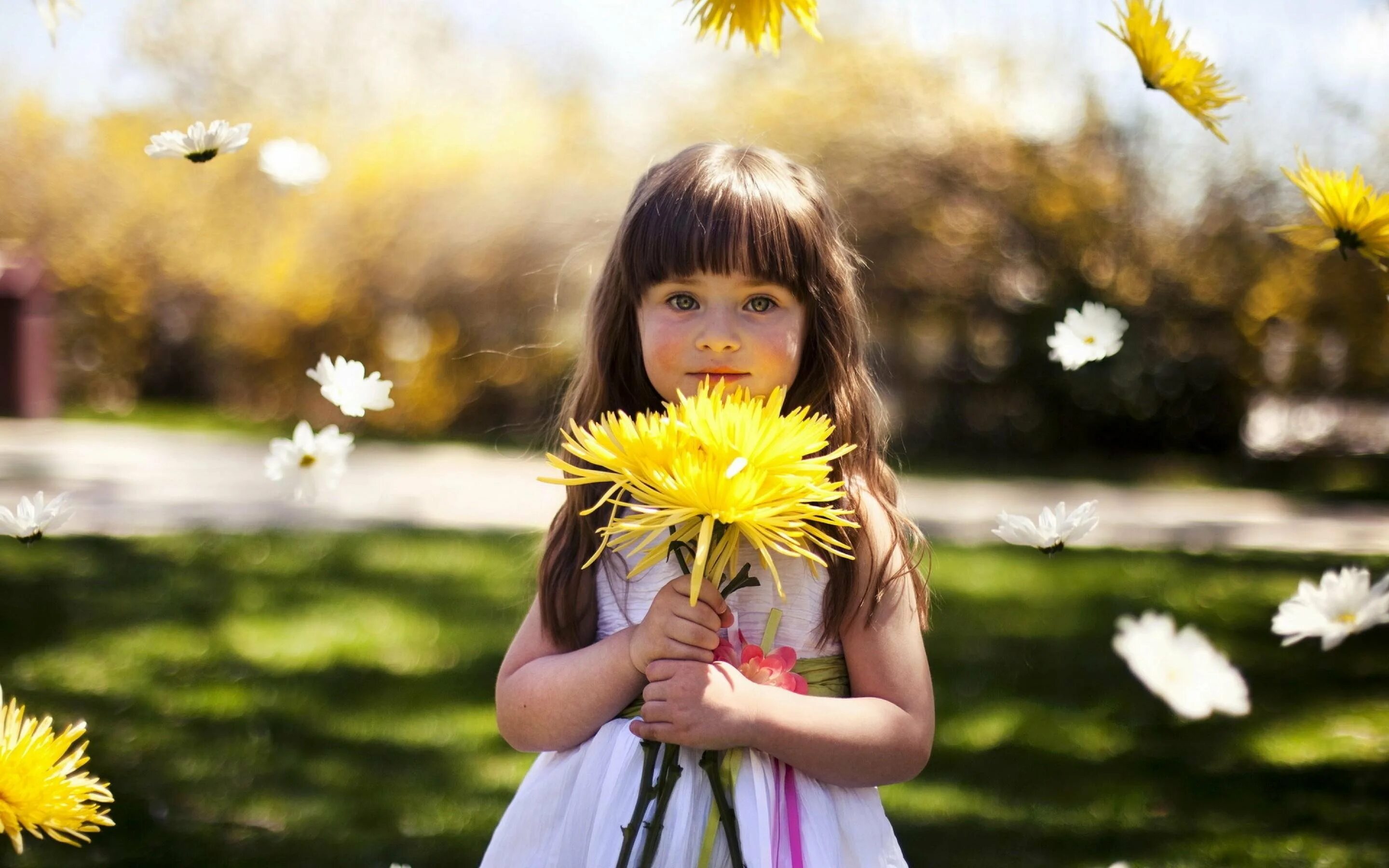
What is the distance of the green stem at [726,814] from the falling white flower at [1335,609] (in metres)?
0.65

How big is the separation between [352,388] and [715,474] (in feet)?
2.68

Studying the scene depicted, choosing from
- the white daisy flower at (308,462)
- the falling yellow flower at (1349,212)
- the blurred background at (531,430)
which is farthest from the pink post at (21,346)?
the falling yellow flower at (1349,212)

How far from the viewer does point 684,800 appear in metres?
1.65

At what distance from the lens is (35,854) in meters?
2.81

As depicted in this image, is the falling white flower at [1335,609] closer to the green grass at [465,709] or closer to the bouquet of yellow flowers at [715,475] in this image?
the bouquet of yellow flowers at [715,475]

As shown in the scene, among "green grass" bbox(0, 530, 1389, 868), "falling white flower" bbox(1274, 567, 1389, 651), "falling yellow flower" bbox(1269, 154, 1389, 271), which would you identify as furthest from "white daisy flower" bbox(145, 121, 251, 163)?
"green grass" bbox(0, 530, 1389, 868)

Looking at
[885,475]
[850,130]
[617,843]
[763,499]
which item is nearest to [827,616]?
[885,475]

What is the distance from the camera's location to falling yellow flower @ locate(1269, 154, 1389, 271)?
148 centimetres

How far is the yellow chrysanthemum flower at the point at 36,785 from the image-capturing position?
60.2 inches

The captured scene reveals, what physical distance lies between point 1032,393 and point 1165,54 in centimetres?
681

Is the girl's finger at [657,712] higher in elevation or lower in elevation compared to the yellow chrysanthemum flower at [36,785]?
higher

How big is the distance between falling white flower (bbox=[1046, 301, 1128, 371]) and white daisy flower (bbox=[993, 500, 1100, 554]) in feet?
0.76

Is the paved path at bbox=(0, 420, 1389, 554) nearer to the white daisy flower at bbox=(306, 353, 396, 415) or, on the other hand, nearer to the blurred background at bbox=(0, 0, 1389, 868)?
the blurred background at bbox=(0, 0, 1389, 868)

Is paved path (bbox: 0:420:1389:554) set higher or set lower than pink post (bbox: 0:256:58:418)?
lower
